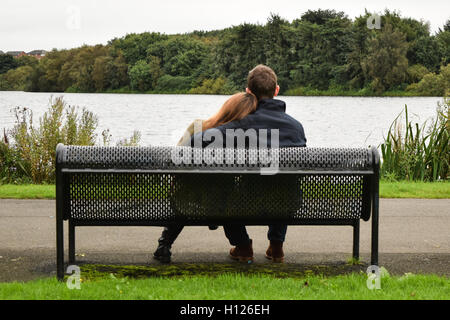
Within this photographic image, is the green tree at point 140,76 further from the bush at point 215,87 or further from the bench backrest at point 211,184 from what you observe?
the bench backrest at point 211,184

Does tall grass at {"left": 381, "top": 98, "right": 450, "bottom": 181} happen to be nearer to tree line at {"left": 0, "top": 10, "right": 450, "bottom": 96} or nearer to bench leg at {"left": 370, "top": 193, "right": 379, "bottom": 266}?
bench leg at {"left": 370, "top": 193, "right": 379, "bottom": 266}

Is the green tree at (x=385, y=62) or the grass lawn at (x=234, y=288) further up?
the green tree at (x=385, y=62)

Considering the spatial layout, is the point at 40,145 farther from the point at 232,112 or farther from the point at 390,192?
the point at 232,112

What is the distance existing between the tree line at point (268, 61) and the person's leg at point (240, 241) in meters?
39.4

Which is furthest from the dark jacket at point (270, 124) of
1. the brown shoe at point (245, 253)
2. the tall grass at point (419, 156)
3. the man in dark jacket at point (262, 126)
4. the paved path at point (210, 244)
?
the tall grass at point (419, 156)

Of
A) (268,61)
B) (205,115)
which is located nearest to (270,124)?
(205,115)

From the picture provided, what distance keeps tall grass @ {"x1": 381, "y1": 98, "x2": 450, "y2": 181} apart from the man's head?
6.81 m

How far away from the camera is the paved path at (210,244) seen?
4750mm

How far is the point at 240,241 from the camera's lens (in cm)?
461

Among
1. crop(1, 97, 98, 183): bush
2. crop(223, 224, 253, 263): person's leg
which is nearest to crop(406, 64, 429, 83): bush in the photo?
crop(1, 97, 98, 183): bush

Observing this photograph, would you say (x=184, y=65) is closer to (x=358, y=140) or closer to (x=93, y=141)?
(x=358, y=140)

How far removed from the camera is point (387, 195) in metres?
8.27

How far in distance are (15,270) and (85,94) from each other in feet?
158

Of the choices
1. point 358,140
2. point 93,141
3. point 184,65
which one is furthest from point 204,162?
point 184,65
